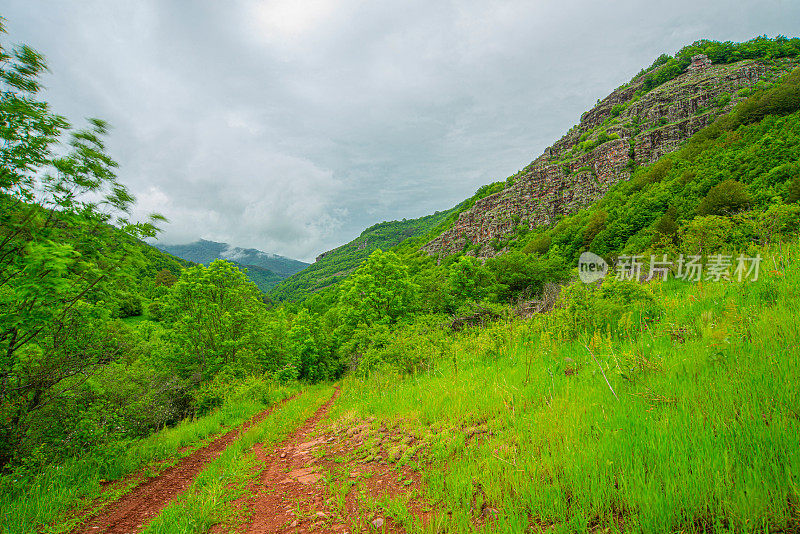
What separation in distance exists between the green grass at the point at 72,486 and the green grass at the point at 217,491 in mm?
1484

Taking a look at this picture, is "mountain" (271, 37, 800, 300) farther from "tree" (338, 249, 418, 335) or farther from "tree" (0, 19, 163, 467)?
"tree" (0, 19, 163, 467)

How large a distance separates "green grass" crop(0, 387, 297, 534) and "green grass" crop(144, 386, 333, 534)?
4.87ft

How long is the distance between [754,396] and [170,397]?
58.7 feet

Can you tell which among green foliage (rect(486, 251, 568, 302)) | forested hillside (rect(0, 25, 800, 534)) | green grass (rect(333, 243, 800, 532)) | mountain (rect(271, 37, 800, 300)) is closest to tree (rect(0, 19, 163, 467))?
forested hillside (rect(0, 25, 800, 534))

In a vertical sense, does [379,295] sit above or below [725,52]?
below

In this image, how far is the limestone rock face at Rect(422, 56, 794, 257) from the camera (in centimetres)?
6681

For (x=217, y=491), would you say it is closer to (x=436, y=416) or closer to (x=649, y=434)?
(x=436, y=416)

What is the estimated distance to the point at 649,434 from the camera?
9.35ft

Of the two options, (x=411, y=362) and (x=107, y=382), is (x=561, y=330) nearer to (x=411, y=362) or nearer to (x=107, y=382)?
(x=411, y=362)

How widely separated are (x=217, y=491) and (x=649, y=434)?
6730 millimetres

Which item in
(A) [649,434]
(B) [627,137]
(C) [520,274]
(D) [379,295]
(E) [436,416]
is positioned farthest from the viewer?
(B) [627,137]

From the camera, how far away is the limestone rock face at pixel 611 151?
66.8 meters

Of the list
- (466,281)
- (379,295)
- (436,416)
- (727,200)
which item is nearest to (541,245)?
(727,200)

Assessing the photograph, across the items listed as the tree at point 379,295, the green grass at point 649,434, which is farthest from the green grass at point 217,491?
the tree at point 379,295
